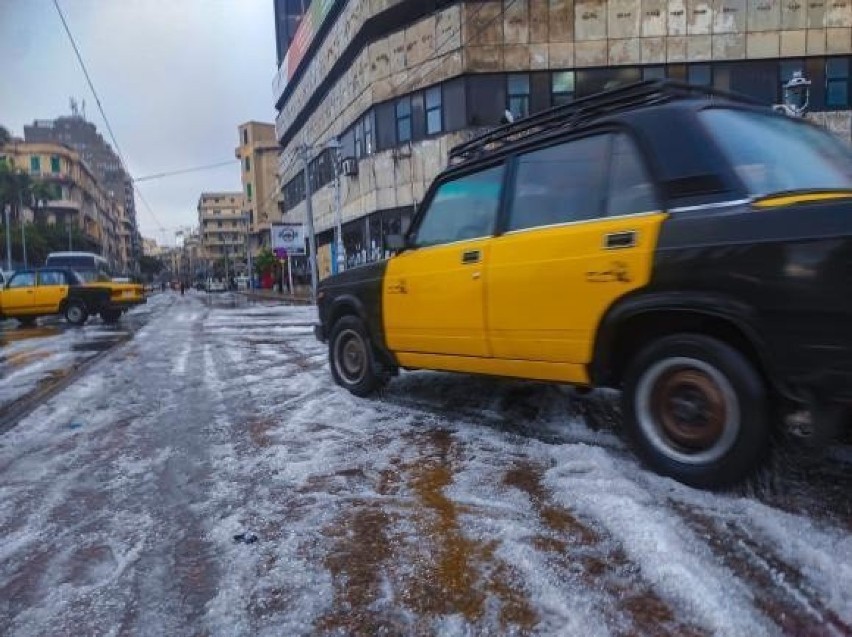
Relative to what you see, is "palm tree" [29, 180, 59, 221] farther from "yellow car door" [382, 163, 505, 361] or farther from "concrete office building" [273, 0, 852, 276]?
"yellow car door" [382, 163, 505, 361]

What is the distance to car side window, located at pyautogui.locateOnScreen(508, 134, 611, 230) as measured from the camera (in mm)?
4051

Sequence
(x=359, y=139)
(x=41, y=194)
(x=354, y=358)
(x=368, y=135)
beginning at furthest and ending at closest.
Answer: (x=41, y=194), (x=359, y=139), (x=368, y=135), (x=354, y=358)

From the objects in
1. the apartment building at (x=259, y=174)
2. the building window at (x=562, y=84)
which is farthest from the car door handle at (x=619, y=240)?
the apartment building at (x=259, y=174)

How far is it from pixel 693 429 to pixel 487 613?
1693 mm

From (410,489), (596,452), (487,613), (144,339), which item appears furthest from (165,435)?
(144,339)

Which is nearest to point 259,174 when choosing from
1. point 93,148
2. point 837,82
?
point 837,82

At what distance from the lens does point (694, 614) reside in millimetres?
2383

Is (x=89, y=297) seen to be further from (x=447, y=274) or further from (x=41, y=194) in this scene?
(x=41, y=194)

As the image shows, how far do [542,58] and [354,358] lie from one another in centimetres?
2253

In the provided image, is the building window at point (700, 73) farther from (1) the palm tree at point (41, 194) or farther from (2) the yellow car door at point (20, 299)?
(1) the palm tree at point (41, 194)

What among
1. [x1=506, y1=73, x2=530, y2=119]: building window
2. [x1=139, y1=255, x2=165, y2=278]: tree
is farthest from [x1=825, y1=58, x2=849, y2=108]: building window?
[x1=139, y1=255, x2=165, y2=278]: tree

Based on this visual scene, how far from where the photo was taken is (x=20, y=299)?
62.7 ft

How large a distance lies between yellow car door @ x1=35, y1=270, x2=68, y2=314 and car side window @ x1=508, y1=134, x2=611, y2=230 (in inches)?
715

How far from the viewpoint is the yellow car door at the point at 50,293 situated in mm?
19092
